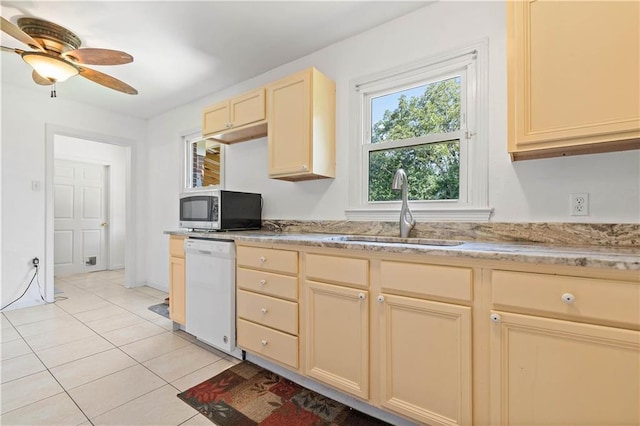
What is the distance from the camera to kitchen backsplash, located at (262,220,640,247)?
4.56 feet

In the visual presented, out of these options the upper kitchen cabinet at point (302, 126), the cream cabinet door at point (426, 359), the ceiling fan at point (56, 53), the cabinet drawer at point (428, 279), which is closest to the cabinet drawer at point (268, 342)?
the cream cabinet door at point (426, 359)

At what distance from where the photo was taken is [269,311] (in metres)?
1.87

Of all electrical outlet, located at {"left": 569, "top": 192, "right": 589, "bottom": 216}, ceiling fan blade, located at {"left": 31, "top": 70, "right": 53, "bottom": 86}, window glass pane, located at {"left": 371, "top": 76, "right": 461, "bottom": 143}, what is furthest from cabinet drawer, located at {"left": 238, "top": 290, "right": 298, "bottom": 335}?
ceiling fan blade, located at {"left": 31, "top": 70, "right": 53, "bottom": 86}

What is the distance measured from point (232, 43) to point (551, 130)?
7.66 feet

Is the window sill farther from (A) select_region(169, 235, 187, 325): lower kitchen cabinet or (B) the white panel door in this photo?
(B) the white panel door

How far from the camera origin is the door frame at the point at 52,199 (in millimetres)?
3484

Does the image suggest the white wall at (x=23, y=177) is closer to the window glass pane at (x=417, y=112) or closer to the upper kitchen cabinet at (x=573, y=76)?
the window glass pane at (x=417, y=112)

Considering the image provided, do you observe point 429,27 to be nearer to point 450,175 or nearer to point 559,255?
point 450,175

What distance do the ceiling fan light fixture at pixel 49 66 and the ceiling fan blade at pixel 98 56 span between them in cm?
8

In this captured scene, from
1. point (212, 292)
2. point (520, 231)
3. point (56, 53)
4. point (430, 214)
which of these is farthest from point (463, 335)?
point (56, 53)

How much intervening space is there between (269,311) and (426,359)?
0.98 m

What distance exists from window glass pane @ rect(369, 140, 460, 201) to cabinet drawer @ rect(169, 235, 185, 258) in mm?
1656

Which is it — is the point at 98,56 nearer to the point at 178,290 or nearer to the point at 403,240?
the point at 178,290

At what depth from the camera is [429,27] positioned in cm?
197
